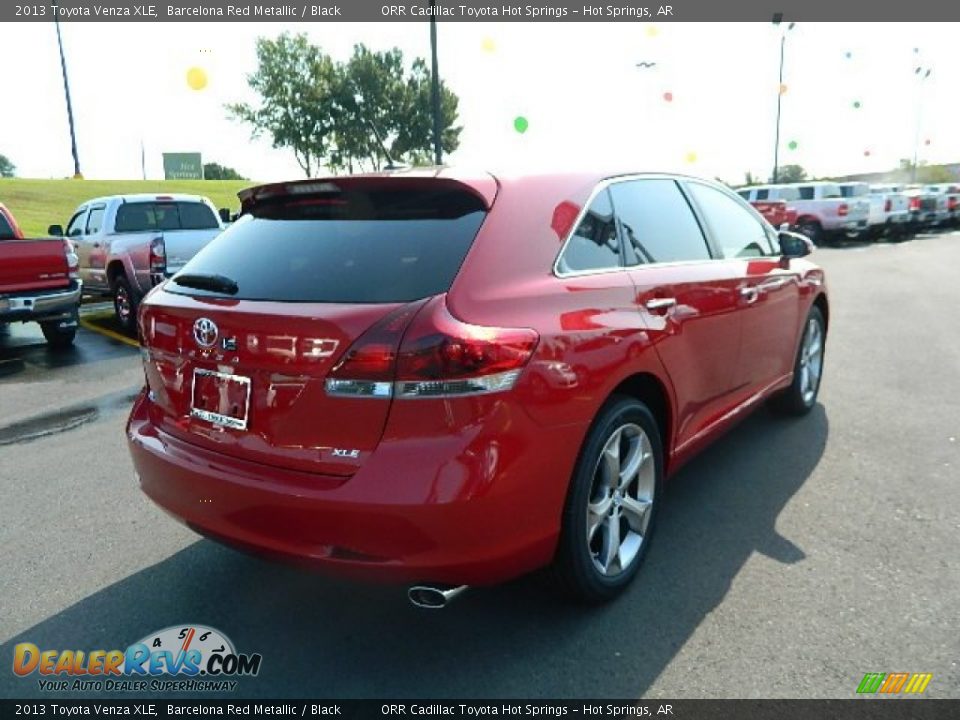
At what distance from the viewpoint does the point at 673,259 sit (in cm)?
346

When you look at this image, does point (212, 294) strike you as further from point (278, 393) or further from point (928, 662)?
point (928, 662)

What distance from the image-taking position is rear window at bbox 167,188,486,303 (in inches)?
97.3

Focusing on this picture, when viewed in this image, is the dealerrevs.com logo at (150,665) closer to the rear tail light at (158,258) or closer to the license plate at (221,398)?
the license plate at (221,398)

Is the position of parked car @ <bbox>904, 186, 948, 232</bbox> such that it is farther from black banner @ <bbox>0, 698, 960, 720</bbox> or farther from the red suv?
black banner @ <bbox>0, 698, 960, 720</bbox>

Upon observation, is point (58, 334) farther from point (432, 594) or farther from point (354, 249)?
point (432, 594)

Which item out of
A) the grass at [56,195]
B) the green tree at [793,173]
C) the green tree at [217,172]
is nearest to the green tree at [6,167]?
the green tree at [217,172]

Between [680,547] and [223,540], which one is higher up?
[223,540]

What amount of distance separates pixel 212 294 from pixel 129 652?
1.36m

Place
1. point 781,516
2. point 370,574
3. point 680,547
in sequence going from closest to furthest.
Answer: point 370,574 < point 680,547 < point 781,516

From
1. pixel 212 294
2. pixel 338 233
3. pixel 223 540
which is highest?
pixel 338 233

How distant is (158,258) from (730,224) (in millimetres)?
7579

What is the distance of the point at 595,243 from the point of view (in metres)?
2.99

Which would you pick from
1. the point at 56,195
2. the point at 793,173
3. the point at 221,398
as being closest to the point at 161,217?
the point at 221,398

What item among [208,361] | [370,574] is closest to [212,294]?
[208,361]
